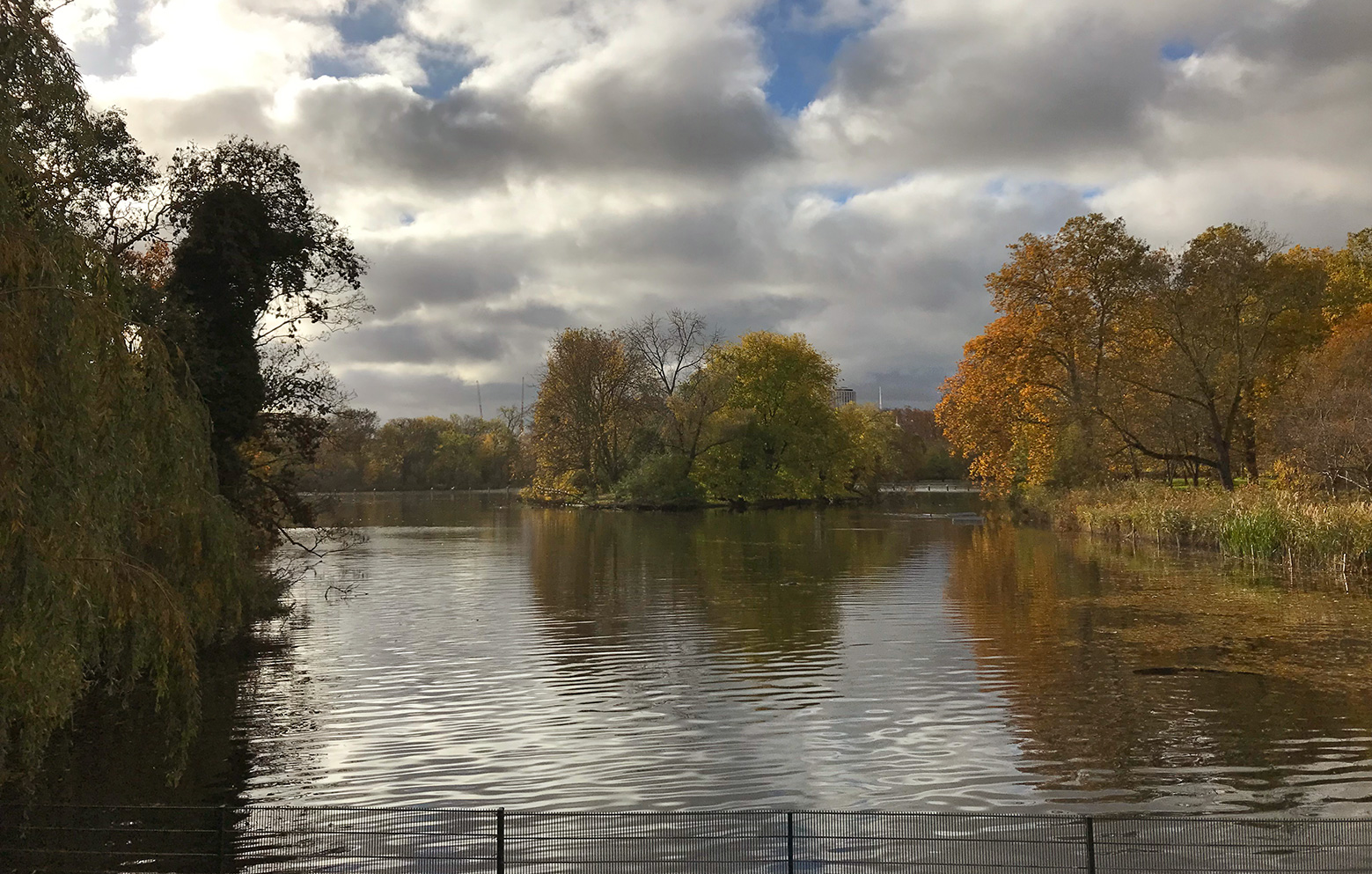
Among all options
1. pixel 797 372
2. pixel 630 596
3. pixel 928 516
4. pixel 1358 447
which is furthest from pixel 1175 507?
pixel 797 372

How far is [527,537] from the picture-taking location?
177 ft

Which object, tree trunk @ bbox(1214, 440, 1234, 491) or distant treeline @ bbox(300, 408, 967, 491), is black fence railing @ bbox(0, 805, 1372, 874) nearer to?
tree trunk @ bbox(1214, 440, 1234, 491)

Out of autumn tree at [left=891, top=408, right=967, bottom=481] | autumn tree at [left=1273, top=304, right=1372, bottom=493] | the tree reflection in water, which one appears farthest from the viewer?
autumn tree at [left=891, top=408, right=967, bottom=481]

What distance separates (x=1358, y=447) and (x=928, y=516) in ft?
107

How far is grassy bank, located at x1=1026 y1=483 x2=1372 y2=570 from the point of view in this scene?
2988 centimetres

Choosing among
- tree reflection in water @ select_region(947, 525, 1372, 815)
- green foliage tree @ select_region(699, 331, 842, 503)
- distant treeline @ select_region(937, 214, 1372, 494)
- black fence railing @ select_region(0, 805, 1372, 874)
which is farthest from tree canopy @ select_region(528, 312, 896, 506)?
black fence railing @ select_region(0, 805, 1372, 874)

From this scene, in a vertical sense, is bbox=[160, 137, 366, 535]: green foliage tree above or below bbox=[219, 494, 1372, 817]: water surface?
above

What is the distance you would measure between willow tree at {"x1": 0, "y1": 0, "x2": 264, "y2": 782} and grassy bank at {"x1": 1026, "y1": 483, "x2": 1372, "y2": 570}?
97.2 ft

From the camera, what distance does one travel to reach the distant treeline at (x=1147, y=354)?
42.7 meters

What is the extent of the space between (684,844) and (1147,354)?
4196 centimetres

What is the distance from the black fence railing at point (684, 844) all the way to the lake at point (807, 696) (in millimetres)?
603

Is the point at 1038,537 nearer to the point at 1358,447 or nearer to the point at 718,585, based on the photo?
the point at 1358,447

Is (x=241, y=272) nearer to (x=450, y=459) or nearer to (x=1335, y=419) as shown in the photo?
(x=1335, y=419)

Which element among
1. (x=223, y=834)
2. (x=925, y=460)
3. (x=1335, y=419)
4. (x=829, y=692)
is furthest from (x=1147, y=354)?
(x=925, y=460)
